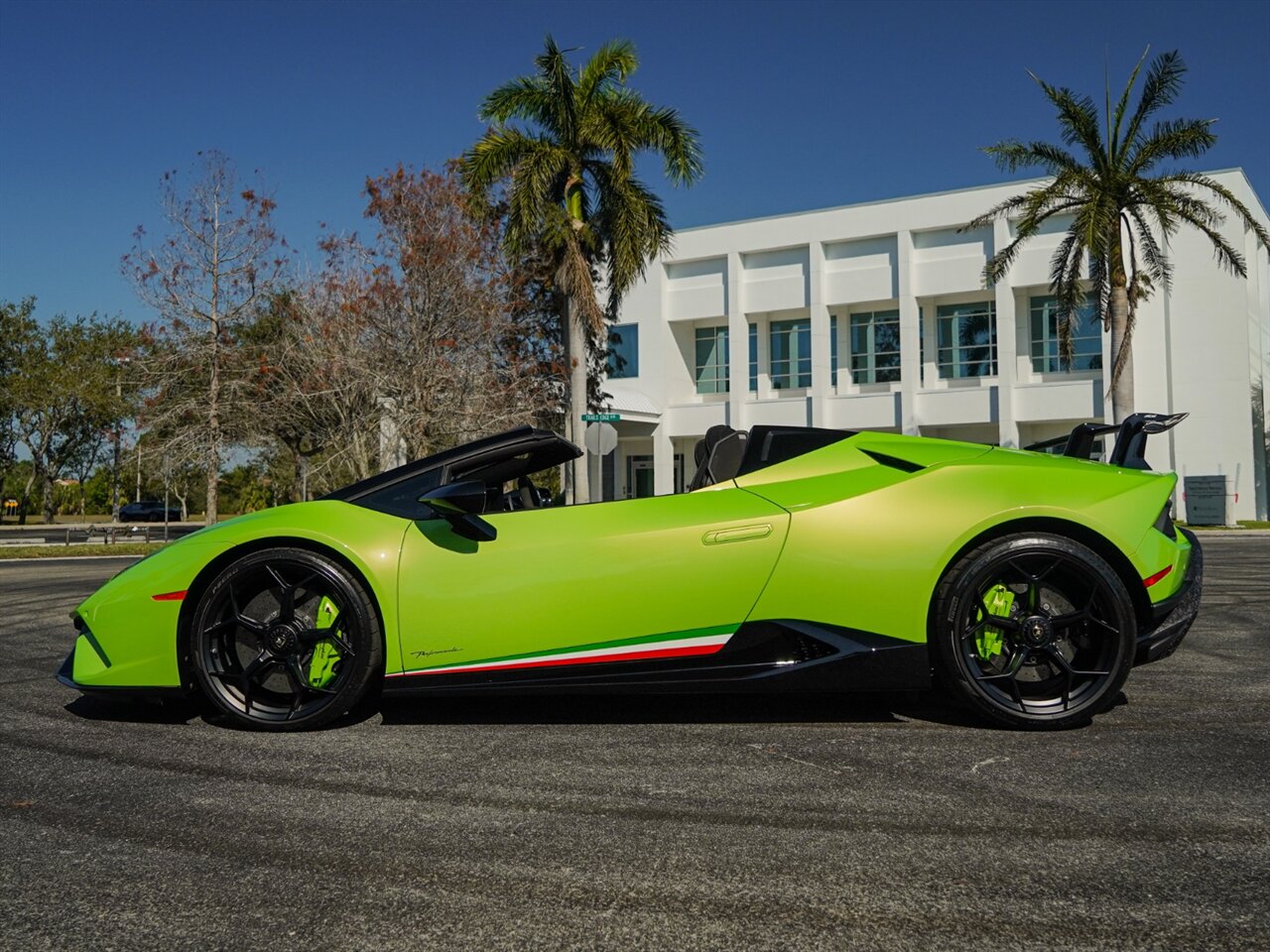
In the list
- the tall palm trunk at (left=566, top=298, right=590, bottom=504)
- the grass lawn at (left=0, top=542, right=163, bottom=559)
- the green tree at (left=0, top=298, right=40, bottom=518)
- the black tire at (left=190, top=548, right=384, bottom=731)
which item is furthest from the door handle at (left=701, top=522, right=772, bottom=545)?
the green tree at (left=0, top=298, right=40, bottom=518)

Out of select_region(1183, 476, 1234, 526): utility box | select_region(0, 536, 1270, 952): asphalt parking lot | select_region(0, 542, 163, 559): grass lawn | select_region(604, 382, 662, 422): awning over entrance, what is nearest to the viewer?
select_region(0, 536, 1270, 952): asphalt parking lot

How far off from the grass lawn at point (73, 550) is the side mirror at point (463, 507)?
1958cm

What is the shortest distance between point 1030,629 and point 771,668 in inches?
38.0

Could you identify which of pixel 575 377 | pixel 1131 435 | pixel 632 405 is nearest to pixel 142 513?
pixel 632 405

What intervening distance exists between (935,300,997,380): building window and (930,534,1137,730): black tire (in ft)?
118

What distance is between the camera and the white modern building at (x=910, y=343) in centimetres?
3547

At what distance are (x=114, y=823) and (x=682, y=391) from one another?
4092cm

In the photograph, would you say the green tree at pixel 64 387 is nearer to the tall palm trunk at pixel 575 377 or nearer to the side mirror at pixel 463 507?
the tall palm trunk at pixel 575 377

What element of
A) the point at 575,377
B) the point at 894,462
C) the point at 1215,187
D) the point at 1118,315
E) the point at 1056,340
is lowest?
the point at 894,462

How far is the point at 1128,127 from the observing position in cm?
2619

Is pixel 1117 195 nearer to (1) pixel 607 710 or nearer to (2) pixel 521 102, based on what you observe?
(2) pixel 521 102

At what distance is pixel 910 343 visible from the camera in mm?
38500

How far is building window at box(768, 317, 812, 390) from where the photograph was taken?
41.6 meters

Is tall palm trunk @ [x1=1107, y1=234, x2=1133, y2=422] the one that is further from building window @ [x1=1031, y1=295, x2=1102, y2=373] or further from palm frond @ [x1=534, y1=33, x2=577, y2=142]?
palm frond @ [x1=534, y1=33, x2=577, y2=142]
